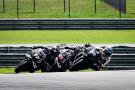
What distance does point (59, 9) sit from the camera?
4112 centimetres

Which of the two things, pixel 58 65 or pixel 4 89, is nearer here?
pixel 4 89

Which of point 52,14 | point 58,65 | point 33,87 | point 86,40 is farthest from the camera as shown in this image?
point 52,14

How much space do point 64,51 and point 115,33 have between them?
1236cm

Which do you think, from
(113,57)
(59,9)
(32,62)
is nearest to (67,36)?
(113,57)

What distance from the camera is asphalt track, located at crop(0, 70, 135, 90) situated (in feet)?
21.7

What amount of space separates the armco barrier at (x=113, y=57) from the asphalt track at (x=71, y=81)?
632cm

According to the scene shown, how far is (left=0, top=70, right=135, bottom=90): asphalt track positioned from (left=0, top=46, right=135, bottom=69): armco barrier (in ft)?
20.7

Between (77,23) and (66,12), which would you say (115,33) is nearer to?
(77,23)

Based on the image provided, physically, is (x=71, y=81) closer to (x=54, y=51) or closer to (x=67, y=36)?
(x=54, y=51)

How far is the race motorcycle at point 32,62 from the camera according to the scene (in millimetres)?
13094

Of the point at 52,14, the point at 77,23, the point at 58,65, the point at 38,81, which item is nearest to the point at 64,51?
the point at 58,65

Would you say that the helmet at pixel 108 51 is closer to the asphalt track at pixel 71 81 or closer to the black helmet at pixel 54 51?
the black helmet at pixel 54 51

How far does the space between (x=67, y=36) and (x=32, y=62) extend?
1105cm

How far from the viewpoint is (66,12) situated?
3803 centimetres
